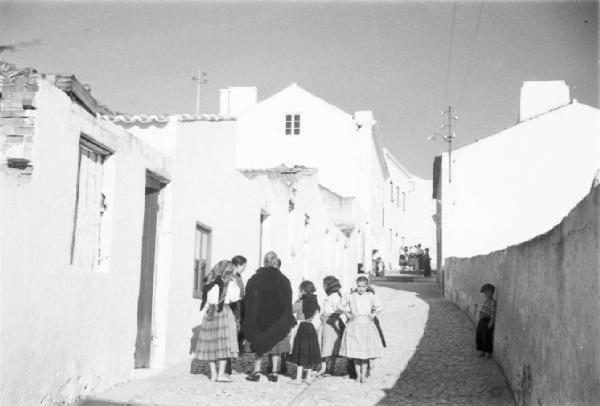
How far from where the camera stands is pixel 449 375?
33.8ft

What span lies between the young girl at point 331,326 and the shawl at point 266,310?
2.40ft

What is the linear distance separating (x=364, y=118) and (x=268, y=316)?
79.6ft

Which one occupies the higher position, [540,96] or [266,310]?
[540,96]

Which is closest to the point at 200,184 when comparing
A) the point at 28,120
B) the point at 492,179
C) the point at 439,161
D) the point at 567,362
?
the point at 28,120

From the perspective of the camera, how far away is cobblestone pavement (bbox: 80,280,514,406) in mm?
8109

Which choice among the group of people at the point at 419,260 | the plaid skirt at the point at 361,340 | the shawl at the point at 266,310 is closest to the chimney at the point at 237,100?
the group of people at the point at 419,260

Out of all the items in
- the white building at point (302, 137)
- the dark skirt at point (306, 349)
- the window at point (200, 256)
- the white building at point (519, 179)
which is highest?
the white building at point (302, 137)

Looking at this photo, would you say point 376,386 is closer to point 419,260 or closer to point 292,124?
point 292,124

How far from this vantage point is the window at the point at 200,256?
11.1m

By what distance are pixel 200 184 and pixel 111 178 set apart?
3046 millimetres

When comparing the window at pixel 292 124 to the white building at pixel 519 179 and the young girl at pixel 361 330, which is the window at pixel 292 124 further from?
the young girl at pixel 361 330

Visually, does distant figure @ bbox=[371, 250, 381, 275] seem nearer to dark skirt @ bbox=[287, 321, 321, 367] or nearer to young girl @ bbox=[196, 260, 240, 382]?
dark skirt @ bbox=[287, 321, 321, 367]

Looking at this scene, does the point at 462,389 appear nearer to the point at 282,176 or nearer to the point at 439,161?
the point at 282,176

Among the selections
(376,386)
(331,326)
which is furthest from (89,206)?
(376,386)
